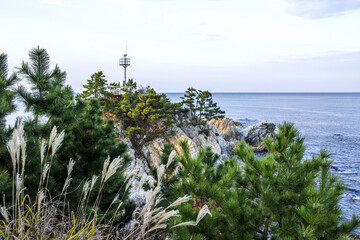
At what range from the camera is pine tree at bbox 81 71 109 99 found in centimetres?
2351

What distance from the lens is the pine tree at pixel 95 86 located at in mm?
23513

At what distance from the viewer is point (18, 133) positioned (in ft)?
6.42

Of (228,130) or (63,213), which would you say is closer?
(63,213)

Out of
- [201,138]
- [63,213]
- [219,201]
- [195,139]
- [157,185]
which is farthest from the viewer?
[201,138]

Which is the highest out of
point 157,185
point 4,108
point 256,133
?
point 4,108

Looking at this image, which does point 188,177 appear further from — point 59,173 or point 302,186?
point 59,173

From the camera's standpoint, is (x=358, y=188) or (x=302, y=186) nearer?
(x=302, y=186)

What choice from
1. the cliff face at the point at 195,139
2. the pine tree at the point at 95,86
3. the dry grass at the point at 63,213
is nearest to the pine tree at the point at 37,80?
the dry grass at the point at 63,213

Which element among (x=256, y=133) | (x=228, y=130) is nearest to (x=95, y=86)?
(x=228, y=130)

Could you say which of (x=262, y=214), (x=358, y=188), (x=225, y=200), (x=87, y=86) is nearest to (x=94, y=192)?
(x=225, y=200)

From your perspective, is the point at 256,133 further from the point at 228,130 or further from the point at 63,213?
the point at 63,213

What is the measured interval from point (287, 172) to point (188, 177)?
152 cm

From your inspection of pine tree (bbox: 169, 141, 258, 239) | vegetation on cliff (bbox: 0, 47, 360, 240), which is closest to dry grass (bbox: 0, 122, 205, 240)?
vegetation on cliff (bbox: 0, 47, 360, 240)

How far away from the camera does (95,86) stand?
23734mm
